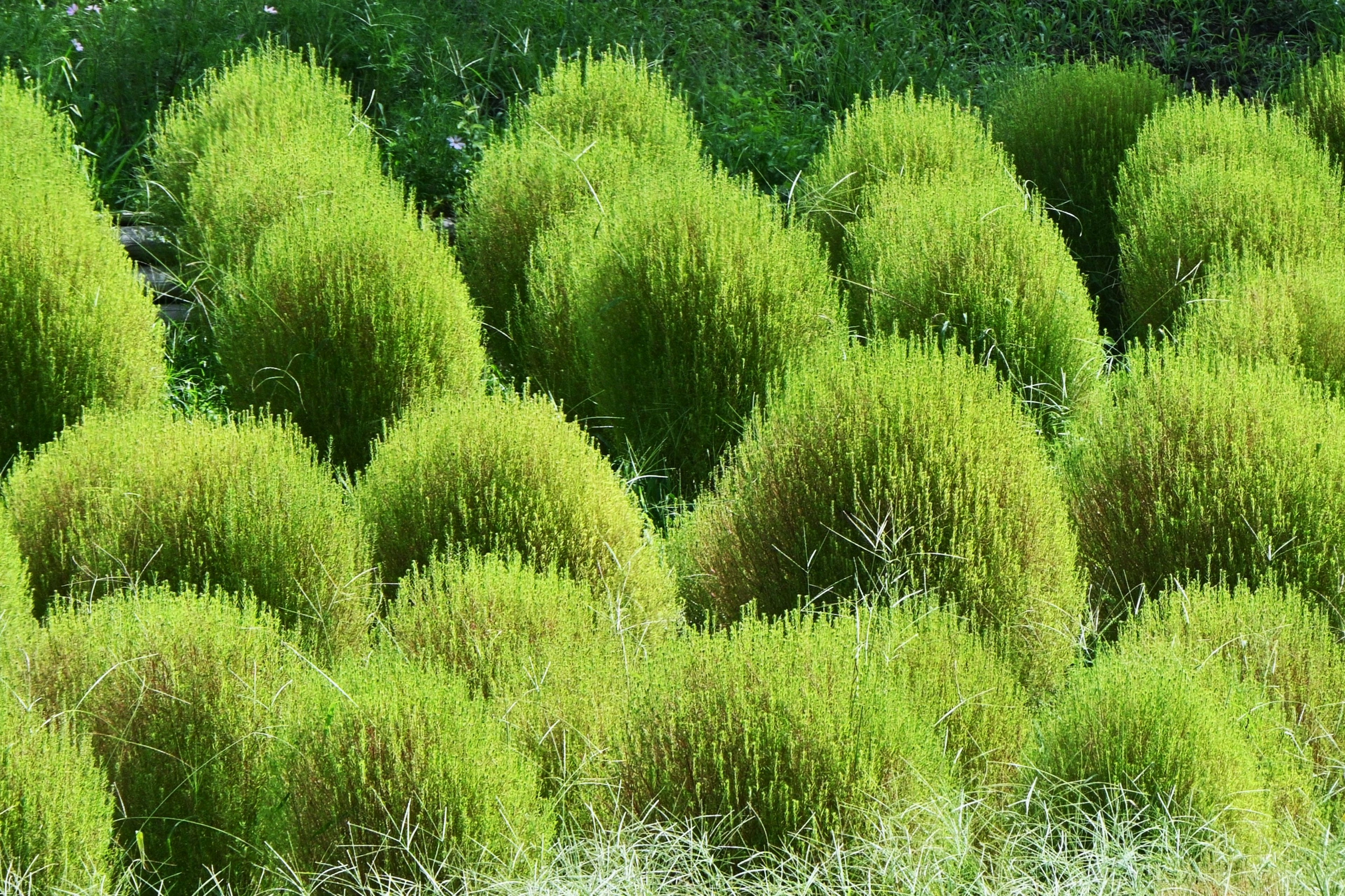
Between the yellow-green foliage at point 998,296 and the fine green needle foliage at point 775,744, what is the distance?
2.20 m

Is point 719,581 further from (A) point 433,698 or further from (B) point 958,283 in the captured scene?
(B) point 958,283

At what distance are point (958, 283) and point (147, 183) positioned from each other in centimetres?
370

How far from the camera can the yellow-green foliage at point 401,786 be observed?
3357 mm

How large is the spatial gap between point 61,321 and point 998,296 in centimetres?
331

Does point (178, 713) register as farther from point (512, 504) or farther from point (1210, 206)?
point (1210, 206)

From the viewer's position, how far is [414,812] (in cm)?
337

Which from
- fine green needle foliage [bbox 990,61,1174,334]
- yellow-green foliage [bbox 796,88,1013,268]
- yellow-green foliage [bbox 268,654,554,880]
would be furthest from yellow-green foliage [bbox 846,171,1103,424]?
yellow-green foliage [bbox 268,654,554,880]

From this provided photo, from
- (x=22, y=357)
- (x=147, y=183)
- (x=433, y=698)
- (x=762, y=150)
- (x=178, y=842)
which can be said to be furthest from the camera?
(x=762, y=150)

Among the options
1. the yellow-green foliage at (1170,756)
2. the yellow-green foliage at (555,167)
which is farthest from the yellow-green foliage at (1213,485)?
the yellow-green foliage at (555,167)

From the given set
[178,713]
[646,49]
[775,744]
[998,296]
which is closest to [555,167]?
[998,296]

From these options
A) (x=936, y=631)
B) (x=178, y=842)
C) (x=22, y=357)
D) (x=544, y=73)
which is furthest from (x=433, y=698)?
(x=544, y=73)

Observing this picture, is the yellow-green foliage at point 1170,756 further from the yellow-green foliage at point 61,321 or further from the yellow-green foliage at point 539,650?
the yellow-green foliage at point 61,321

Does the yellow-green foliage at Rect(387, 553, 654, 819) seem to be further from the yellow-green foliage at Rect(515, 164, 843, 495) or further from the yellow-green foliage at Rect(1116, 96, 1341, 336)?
the yellow-green foliage at Rect(1116, 96, 1341, 336)

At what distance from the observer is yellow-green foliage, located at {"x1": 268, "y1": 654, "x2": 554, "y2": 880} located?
3357mm
